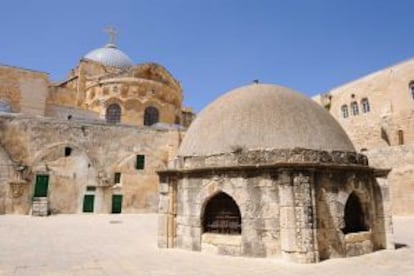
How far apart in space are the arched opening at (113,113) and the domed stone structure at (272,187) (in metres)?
21.3

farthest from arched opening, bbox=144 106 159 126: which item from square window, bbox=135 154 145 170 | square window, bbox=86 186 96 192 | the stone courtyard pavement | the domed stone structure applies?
the stone courtyard pavement

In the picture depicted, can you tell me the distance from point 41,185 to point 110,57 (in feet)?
69.3

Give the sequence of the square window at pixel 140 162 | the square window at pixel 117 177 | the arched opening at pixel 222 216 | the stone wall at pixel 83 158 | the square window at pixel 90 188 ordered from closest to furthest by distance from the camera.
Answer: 1. the arched opening at pixel 222 216
2. the stone wall at pixel 83 158
3. the square window at pixel 90 188
4. the square window at pixel 117 177
5. the square window at pixel 140 162

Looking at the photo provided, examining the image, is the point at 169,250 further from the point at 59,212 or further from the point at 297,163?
the point at 59,212

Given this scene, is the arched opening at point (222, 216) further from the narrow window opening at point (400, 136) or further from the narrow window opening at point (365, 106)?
the narrow window opening at point (365, 106)

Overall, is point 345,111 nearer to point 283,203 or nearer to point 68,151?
point 68,151

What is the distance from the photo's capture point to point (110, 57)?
37156mm

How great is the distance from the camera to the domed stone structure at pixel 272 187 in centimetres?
697

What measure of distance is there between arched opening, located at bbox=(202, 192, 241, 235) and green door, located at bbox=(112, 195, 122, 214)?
15.5 m

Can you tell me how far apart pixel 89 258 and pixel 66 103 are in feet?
96.3

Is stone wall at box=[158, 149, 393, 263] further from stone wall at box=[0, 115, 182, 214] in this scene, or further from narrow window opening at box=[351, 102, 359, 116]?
narrow window opening at box=[351, 102, 359, 116]

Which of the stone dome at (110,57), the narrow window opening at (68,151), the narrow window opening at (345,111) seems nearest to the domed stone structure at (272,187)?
the narrow window opening at (68,151)

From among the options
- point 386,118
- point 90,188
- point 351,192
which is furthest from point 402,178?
point 90,188

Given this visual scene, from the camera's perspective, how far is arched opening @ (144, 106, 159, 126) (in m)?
30.0
